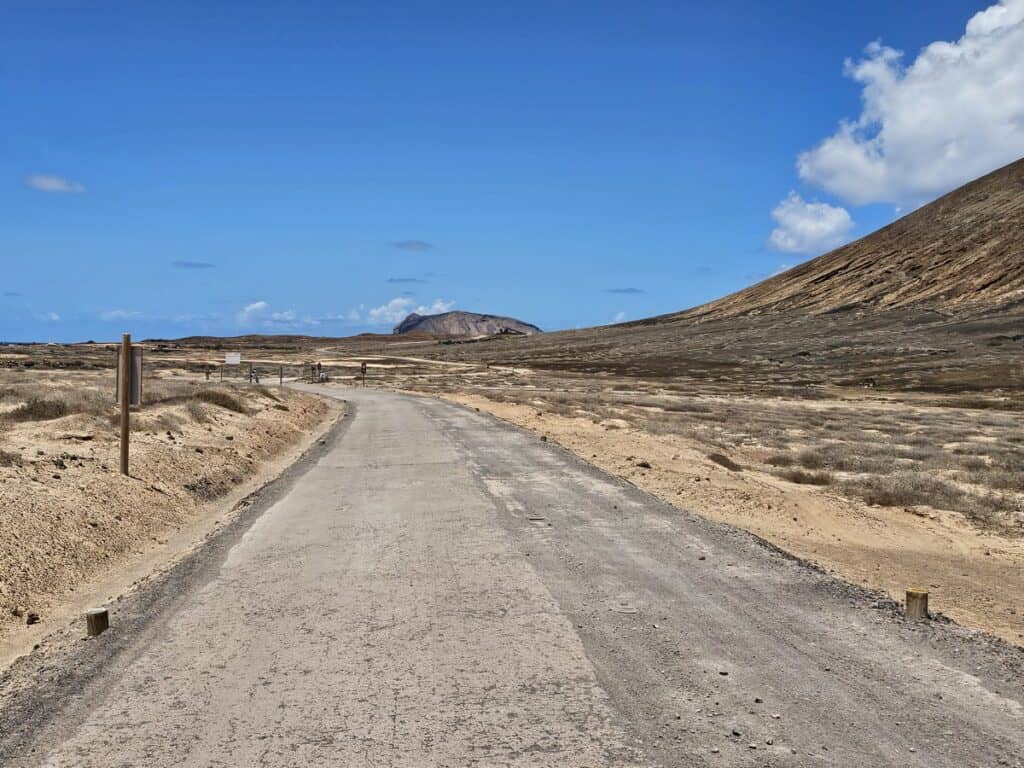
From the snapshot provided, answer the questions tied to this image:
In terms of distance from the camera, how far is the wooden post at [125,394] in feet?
46.6

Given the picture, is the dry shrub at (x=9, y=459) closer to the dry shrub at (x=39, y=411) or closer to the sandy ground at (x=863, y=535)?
the dry shrub at (x=39, y=411)

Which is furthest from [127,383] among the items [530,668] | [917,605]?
[917,605]

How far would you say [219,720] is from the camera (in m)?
5.23

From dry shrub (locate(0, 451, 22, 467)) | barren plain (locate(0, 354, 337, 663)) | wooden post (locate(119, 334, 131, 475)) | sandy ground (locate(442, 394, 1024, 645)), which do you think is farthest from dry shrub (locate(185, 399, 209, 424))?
sandy ground (locate(442, 394, 1024, 645))

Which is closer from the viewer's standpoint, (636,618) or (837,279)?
(636,618)

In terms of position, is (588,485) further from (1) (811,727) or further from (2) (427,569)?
(1) (811,727)

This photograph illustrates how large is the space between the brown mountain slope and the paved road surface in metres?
107

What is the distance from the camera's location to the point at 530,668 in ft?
19.8

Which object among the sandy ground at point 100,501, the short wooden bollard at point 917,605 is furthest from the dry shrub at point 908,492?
the sandy ground at point 100,501

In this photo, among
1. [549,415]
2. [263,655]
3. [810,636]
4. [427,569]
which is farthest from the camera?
[549,415]

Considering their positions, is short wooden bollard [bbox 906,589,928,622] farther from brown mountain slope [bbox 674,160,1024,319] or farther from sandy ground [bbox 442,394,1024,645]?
brown mountain slope [bbox 674,160,1024,319]

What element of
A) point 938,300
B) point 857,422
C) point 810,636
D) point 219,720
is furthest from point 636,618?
point 938,300

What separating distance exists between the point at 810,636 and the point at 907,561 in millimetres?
5341

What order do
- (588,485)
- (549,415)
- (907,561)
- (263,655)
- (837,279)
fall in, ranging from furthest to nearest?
(837,279) → (549,415) → (588,485) → (907,561) → (263,655)
